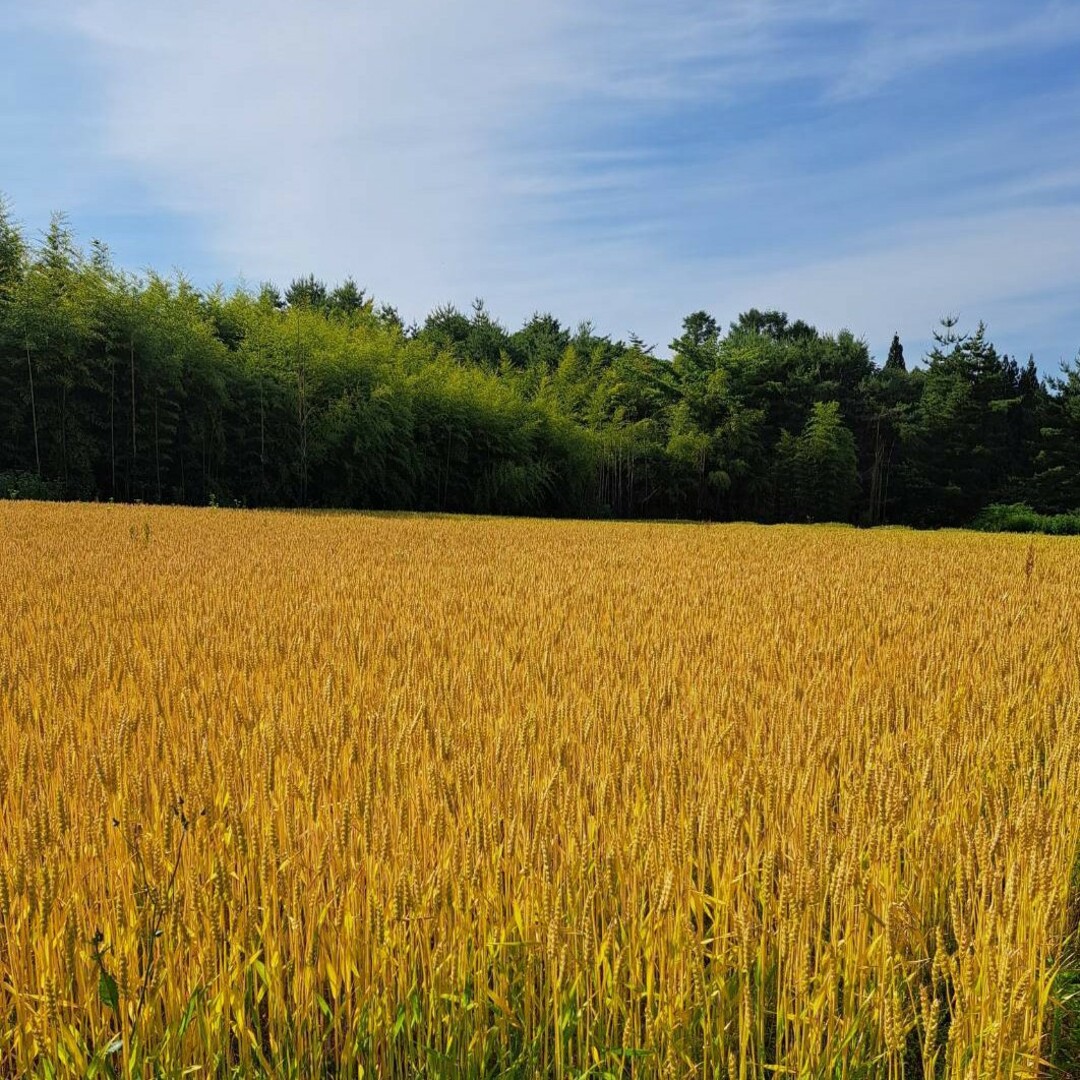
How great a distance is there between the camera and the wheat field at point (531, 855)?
1215 mm

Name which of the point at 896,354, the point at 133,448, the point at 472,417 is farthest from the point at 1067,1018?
the point at 896,354

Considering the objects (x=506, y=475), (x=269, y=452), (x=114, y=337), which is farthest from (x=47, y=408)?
(x=506, y=475)

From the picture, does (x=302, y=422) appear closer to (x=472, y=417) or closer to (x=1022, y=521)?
(x=472, y=417)

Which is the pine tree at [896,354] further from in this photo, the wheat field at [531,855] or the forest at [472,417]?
the wheat field at [531,855]

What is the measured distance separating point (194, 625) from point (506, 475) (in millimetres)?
19345

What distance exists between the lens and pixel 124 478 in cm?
1758

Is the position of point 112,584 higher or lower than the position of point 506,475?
lower

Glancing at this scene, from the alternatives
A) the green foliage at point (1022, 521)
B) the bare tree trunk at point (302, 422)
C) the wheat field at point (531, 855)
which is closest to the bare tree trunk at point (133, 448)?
the bare tree trunk at point (302, 422)

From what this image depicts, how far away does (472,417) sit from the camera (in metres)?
22.8

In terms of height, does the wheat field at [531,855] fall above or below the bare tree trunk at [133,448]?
below

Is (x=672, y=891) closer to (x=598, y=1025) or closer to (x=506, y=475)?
(x=598, y=1025)

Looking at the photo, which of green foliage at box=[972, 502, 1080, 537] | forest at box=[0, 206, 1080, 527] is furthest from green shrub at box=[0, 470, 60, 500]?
green foliage at box=[972, 502, 1080, 537]

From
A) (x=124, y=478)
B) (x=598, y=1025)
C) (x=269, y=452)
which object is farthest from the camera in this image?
→ (x=269, y=452)

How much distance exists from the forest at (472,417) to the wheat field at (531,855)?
48.1 ft
